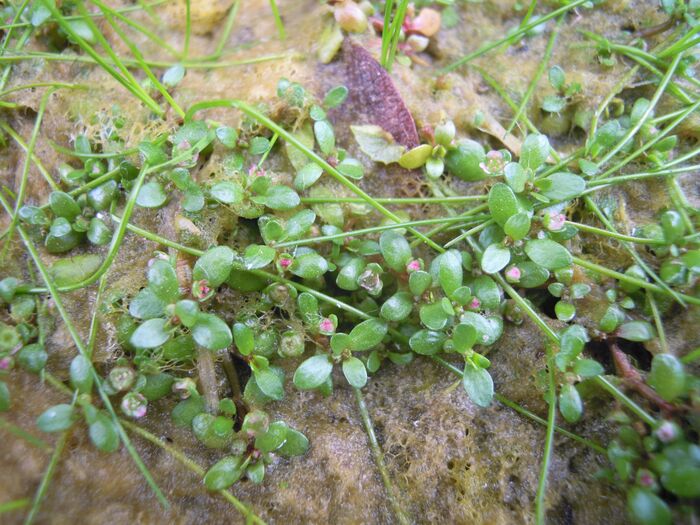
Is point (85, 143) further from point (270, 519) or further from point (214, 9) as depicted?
point (270, 519)

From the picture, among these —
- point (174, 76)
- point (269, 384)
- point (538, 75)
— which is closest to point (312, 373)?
point (269, 384)

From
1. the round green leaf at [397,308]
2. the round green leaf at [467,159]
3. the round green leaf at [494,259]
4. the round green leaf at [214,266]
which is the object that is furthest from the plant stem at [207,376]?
the round green leaf at [467,159]

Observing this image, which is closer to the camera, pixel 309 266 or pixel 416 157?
pixel 309 266

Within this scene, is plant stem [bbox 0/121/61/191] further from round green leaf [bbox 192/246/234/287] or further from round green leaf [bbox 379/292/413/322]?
round green leaf [bbox 379/292/413/322]

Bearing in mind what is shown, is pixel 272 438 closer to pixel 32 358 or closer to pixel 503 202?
pixel 32 358

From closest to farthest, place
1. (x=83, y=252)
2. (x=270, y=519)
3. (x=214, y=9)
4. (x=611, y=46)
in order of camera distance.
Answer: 1. (x=270, y=519)
2. (x=83, y=252)
3. (x=611, y=46)
4. (x=214, y=9)

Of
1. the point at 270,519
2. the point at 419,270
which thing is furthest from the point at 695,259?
the point at 270,519

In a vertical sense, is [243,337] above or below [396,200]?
below
